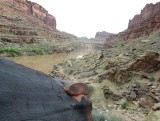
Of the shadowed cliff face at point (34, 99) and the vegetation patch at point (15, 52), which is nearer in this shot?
the shadowed cliff face at point (34, 99)

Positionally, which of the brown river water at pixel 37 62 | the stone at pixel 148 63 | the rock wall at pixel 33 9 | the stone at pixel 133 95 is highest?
the rock wall at pixel 33 9

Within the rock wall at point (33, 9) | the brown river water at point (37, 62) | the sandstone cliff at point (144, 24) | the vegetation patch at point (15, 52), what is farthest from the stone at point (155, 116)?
the rock wall at point (33, 9)

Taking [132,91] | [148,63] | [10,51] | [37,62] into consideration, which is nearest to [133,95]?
[132,91]

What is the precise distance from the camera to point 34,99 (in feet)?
6.06

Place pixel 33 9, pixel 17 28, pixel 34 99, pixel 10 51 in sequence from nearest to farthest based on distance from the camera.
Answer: pixel 34 99 → pixel 10 51 → pixel 17 28 → pixel 33 9

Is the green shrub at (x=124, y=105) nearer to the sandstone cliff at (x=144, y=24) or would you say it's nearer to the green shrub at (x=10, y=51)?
the green shrub at (x=10, y=51)

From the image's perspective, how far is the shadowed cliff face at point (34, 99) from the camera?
1655mm

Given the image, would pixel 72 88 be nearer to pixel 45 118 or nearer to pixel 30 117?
pixel 45 118

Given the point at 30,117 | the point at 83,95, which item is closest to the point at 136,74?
the point at 83,95

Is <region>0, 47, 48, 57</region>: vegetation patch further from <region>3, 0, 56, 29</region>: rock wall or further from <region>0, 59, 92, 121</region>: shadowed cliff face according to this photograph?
<region>3, 0, 56, 29</region>: rock wall

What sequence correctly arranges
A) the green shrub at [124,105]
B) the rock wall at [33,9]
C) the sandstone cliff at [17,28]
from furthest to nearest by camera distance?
the rock wall at [33,9] < the sandstone cliff at [17,28] < the green shrub at [124,105]

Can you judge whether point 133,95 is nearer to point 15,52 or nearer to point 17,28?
point 15,52

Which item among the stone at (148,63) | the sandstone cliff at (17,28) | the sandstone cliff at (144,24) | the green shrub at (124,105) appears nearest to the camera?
the green shrub at (124,105)

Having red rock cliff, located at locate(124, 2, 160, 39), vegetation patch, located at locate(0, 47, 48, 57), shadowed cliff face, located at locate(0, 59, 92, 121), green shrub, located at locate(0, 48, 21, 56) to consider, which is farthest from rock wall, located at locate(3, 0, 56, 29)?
shadowed cliff face, located at locate(0, 59, 92, 121)
